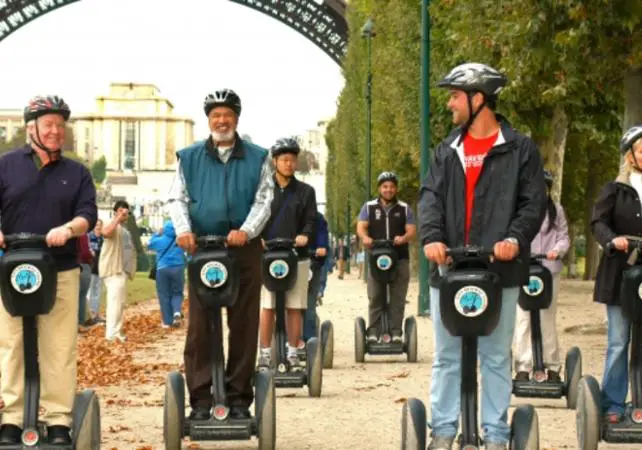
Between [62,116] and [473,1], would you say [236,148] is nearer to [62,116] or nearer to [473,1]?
[62,116]

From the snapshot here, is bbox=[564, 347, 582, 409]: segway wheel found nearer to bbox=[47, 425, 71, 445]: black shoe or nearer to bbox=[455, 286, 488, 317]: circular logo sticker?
bbox=[47, 425, 71, 445]: black shoe

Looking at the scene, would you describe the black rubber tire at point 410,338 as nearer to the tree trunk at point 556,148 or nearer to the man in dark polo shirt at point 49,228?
the man in dark polo shirt at point 49,228

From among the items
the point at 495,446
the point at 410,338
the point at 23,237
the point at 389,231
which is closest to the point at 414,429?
the point at 495,446

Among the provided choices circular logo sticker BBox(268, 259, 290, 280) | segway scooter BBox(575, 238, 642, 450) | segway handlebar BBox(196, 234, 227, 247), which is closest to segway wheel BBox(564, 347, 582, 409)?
circular logo sticker BBox(268, 259, 290, 280)

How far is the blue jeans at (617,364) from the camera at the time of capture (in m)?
7.73

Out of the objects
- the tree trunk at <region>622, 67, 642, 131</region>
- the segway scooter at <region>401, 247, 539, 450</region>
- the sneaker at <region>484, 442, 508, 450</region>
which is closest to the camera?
the segway scooter at <region>401, 247, 539, 450</region>

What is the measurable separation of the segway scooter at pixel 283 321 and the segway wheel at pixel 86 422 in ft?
11.9

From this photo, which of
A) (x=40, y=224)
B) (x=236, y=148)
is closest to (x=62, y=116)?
(x=40, y=224)

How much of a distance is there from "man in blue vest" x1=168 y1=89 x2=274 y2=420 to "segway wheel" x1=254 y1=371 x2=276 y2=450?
143mm

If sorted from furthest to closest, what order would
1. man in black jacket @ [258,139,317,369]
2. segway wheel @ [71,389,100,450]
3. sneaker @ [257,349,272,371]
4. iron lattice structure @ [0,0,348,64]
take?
1. iron lattice structure @ [0,0,348,64]
2. man in black jacket @ [258,139,317,369]
3. sneaker @ [257,349,272,371]
4. segway wheel @ [71,389,100,450]

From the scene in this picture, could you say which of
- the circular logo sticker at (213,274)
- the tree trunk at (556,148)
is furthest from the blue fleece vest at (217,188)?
the tree trunk at (556,148)

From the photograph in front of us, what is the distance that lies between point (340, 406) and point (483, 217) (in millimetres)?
4555

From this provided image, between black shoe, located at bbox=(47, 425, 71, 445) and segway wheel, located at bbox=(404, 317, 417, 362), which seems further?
segway wheel, located at bbox=(404, 317, 417, 362)

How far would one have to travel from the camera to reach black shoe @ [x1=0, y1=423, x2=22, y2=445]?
6.95 metres
